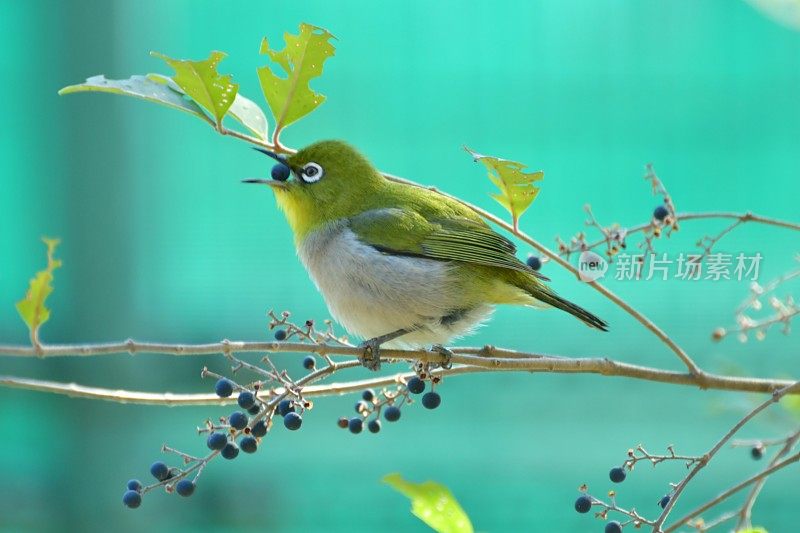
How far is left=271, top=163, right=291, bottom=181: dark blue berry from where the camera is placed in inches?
74.1

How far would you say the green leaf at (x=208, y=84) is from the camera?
1.27m

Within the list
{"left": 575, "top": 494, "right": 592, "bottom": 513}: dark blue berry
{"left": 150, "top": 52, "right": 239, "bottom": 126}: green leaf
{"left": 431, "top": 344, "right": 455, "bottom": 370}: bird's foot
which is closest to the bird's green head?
{"left": 431, "top": 344, "right": 455, "bottom": 370}: bird's foot

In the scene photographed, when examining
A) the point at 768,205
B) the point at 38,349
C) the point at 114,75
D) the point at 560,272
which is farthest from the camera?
the point at 114,75

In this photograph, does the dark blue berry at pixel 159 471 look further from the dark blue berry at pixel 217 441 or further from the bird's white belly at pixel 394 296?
the bird's white belly at pixel 394 296

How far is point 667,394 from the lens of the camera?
3.88 m

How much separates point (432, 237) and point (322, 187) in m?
0.29

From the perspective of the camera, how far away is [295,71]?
1.32 m

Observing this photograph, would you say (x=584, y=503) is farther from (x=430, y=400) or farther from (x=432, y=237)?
(x=432, y=237)

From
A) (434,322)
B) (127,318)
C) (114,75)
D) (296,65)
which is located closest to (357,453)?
(127,318)

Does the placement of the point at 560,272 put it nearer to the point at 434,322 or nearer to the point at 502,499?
the point at 502,499

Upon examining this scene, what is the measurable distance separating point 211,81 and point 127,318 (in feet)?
9.16

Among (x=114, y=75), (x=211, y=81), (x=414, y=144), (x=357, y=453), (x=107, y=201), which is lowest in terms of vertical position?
(x=211, y=81)

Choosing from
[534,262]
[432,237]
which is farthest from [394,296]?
[534,262]

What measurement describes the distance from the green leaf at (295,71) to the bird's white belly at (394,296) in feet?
1.68
